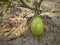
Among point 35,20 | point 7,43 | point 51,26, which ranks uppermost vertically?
point 35,20

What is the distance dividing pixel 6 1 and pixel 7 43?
587 millimetres

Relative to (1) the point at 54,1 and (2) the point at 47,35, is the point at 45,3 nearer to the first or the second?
(1) the point at 54,1

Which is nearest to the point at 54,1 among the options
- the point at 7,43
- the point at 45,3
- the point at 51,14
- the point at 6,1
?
the point at 45,3

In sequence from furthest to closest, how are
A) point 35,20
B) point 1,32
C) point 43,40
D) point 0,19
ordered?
point 0,19
point 1,32
point 43,40
point 35,20

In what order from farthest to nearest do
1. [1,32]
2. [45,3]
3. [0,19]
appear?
[45,3] < [0,19] < [1,32]

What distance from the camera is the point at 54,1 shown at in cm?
231

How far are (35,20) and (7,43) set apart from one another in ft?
1.52

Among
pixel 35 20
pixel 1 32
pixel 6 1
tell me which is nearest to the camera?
pixel 6 1

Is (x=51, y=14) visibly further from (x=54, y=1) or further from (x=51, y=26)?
(x=54, y=1)

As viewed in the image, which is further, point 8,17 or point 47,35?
point 8,17

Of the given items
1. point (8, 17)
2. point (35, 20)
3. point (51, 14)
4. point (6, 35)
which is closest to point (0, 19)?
point (8, 17)

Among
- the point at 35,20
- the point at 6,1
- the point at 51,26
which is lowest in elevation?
the point at 51,26

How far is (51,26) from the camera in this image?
1847mm

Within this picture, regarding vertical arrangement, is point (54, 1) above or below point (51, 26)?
above
